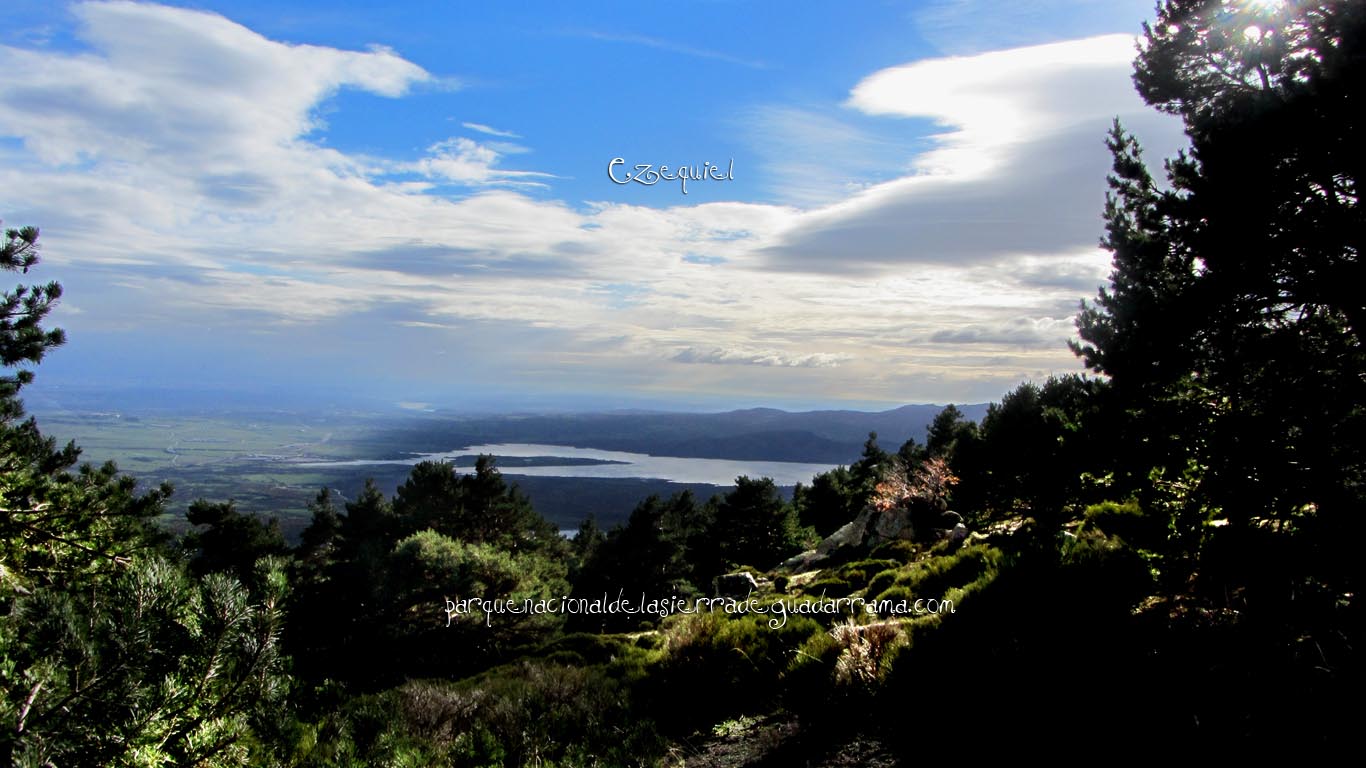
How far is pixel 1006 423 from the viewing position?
21.7m

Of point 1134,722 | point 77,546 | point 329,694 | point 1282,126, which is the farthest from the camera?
point 77,546

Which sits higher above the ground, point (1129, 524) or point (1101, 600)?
point (1129, 524)

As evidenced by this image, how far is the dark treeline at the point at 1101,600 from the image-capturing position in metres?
4.00

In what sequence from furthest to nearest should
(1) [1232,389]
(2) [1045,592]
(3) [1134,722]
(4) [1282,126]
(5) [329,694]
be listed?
(5) [329,694] < (1) [1232,389] < (4) [1282,126] < (2) [1045,592] < (3) [1134,722]

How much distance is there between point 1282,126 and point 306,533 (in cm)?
5815

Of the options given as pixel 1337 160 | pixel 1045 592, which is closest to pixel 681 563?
pixel 1045 592

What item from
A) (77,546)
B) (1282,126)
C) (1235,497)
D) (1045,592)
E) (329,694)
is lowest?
(329,694)

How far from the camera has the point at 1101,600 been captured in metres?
6.31

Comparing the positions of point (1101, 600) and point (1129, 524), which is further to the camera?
point (1129, 524)

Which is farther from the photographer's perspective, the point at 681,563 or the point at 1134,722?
the point at 681,563

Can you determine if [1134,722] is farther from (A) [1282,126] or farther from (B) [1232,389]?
(A) [1282,126]

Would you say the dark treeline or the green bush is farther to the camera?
the green bush

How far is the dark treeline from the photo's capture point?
4004 millimetres

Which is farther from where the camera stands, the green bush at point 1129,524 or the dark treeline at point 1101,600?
the green bush at point 1129,524
